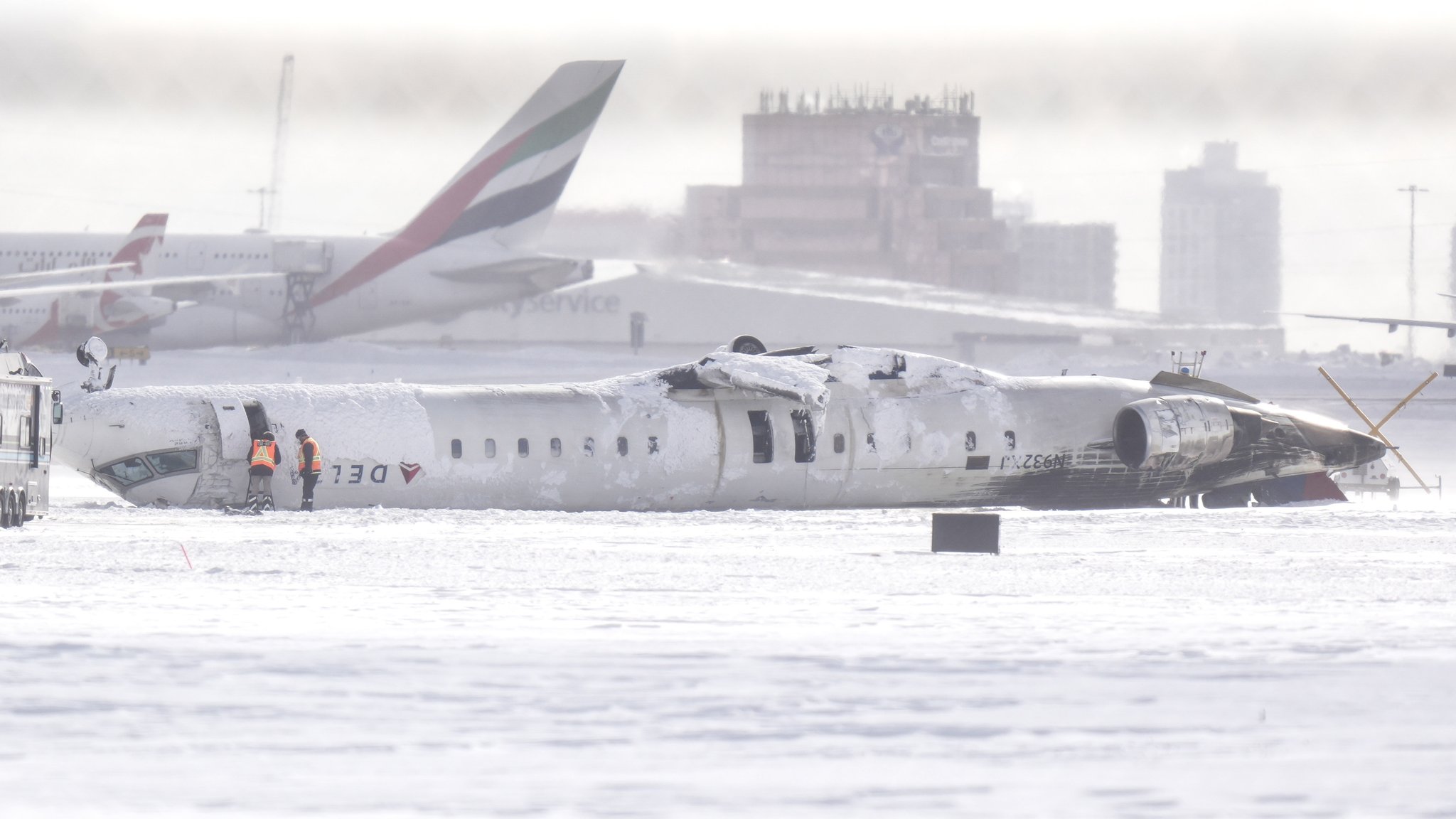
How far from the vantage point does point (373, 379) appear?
60.1 meters

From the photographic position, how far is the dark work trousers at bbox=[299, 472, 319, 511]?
2655 centimetres

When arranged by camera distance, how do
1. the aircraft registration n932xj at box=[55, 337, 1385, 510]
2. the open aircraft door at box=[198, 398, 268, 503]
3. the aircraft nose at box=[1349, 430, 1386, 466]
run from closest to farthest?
1. the open aircraft door at box=[198, 398, 268, 503]
2. the aircraft registration n932xj at box=[55, 337, 1385, 510]
3. the aircraft nose at box=[1349, 430, 1386, 466]

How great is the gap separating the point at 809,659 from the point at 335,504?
47.1ft

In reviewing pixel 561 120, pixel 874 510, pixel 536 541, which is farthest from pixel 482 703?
pixel 561 120

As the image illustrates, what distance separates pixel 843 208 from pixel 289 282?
275ft

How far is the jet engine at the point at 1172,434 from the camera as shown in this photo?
30.5 metres

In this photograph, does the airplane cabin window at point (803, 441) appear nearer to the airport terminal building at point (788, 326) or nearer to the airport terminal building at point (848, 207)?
the airport terminal building at point (788, 326)

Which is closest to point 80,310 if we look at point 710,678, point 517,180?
point 517,180

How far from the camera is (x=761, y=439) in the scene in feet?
94.2

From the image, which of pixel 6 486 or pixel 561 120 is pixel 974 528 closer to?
pixel 6 486

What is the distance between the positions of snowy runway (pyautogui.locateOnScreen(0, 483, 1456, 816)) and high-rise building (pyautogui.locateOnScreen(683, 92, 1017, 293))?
124 meters

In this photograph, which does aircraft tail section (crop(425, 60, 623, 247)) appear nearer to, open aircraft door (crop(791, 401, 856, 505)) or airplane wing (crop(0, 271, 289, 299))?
airplane wing (crop(0, 271, 289, 299))

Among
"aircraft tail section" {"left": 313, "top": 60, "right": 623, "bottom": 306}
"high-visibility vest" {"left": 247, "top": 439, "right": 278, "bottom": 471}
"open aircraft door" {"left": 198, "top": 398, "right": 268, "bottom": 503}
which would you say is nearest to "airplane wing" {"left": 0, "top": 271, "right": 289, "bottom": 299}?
"aircraft tail section" {"left": 313, "top": 60, "right": 623, "bottom": 306}

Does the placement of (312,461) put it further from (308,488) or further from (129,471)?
(129,471)
